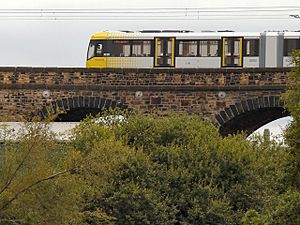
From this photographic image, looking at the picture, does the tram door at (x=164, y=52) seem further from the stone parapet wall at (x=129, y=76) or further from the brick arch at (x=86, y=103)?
the brick arch at (x=86, y=103)

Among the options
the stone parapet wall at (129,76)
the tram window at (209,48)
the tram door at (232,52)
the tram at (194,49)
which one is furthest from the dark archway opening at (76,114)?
the tram door at (232,52)

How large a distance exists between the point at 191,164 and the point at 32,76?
43.2 feet

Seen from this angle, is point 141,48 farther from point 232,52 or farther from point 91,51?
point 232,52

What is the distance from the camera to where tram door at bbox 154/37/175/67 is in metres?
54.8

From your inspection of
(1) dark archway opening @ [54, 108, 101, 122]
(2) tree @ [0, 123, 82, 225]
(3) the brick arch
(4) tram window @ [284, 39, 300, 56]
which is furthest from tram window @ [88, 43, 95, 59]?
(2) tree @ [0, 123, 82, 225]

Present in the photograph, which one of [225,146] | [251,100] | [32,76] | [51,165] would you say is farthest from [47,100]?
[51,165]

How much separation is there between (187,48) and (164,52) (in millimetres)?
1012

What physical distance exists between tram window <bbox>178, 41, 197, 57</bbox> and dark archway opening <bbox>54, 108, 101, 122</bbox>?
4.47 metres

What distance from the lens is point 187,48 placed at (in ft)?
180

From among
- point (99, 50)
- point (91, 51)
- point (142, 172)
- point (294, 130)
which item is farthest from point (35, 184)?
point (91, 51)

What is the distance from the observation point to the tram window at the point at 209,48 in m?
54.4

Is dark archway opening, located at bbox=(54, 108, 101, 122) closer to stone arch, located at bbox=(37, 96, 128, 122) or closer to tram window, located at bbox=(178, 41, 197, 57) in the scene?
stone arch, located at bbox=(37, 96, 128, 122)

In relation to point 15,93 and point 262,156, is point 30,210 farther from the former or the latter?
point 15,93

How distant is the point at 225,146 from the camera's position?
4225 centimetres
